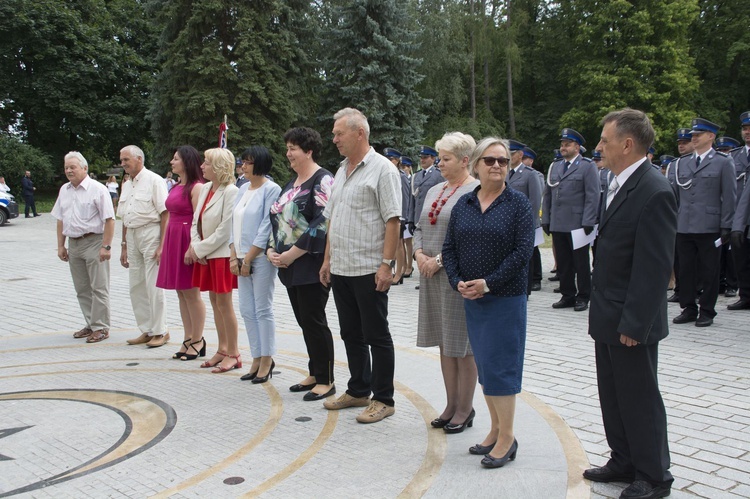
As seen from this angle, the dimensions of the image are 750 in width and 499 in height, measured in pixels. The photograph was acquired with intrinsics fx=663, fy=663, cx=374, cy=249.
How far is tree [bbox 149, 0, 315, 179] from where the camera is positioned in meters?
29.9

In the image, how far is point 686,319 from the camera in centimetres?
807

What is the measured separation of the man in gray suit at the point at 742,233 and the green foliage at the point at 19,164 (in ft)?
107

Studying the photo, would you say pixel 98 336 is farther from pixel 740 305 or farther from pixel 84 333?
pixel 740 305

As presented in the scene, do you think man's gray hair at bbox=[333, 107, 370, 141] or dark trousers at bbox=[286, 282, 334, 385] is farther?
dark trousers at bbox=[286, 282, 334, 385]

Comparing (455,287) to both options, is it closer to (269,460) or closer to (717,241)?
(269,460)

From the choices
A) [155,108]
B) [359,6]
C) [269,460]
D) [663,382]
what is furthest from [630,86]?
[269,460]

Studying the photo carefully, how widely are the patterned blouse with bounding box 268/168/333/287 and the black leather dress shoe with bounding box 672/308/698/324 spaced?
4949 millimetres

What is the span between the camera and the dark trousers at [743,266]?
8.63 metres

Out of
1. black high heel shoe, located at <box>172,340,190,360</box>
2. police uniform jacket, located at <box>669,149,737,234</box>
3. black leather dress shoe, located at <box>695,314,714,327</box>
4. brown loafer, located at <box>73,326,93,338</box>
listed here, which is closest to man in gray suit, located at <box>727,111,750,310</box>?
police uniform jacket, located at <box>669,149,737,234</box>

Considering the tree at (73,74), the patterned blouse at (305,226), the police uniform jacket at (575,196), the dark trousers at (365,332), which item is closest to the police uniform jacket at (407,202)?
the police uniform jacket at (575,196)

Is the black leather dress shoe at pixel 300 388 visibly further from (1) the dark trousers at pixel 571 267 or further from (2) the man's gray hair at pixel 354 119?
(1) the dark trousers at pixel 571 267

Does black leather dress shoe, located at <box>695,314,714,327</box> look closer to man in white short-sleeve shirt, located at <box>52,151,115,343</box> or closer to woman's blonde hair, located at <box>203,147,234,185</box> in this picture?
woman's blonde hair, located at <box>203,147,234,185</box>

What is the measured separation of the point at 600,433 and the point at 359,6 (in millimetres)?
28121

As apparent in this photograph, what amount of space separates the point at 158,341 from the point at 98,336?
88 cm
